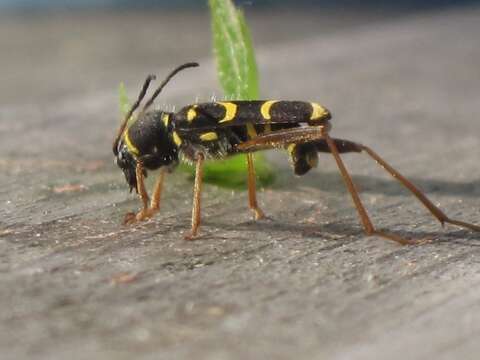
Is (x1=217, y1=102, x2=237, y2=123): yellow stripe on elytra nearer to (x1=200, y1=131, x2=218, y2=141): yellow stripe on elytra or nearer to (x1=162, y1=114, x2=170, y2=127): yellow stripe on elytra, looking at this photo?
(x1=200, y1=131, x2=218, y2=141): yellow stripe on elytra

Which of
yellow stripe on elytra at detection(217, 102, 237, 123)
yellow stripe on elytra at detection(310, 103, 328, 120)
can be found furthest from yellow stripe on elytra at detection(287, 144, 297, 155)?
yellow stripe on elytra at detection(217, 102, 237, 123)

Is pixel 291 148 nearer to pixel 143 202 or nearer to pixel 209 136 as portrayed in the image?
pixel 209 136

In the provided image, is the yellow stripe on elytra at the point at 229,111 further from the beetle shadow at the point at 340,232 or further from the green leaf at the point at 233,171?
the beetle shadow at the point at 340,232

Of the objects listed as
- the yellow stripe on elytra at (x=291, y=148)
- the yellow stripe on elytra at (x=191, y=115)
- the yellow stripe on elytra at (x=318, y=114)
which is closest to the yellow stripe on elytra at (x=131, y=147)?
the yellow stripe on elytra at (x=191, y=115)

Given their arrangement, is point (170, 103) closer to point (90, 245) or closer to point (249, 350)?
point (90, 245)

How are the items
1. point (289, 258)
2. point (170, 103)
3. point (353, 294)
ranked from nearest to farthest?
point (353, 294)
point (289, 258)
point (170, 103)

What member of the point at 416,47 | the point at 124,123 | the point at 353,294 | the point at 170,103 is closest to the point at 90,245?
the point at 353,294
